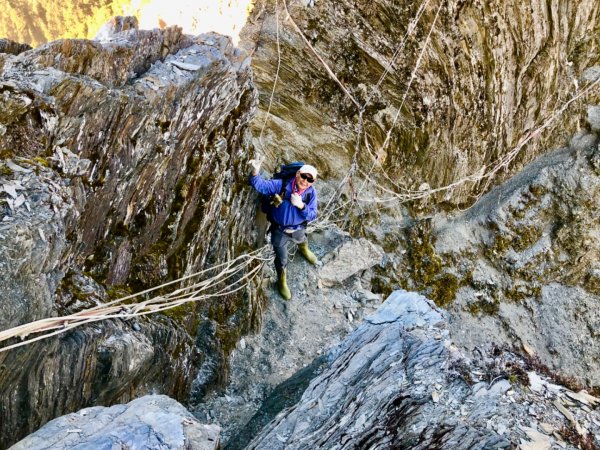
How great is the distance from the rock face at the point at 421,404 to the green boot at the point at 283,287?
15.1 feet

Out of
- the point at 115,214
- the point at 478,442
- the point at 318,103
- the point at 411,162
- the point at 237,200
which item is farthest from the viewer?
the point at 411,162

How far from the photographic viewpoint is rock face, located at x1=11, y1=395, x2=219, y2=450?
555cm

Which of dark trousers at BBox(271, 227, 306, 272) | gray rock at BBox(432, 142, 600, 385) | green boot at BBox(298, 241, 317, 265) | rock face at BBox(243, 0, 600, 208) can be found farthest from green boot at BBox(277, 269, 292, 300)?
gray rock at BBox(432, 142, 600, 385)

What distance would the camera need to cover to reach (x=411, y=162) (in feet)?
52.9

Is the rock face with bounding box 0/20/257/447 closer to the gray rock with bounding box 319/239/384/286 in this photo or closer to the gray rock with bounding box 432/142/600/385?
the gray rock with bounding box 319/239/384/286

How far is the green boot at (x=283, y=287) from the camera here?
12.2 meters

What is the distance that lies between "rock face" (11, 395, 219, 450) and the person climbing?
176 inches

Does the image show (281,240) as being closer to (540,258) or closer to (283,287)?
(283,287)

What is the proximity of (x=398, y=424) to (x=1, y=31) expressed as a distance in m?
54.7

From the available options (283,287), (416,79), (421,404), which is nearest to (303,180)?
(283,287)

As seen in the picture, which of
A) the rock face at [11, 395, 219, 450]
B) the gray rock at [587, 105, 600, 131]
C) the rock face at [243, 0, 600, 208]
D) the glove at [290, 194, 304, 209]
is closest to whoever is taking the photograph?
the rock face at [11, 395, 219, 450]

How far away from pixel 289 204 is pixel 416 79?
6.87m

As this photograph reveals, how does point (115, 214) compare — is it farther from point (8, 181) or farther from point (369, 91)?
point (369, 91)

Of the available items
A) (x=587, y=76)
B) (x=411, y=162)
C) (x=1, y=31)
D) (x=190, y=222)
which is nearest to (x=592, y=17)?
(x=587, y=76)
